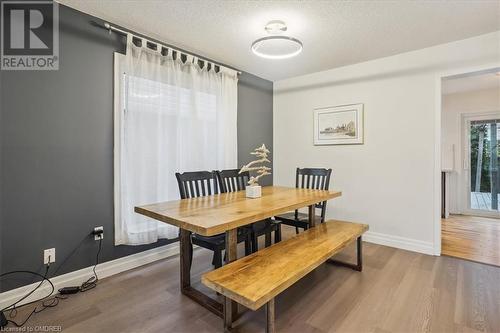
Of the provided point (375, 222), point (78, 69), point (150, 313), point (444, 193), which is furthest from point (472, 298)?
point (78, 69)

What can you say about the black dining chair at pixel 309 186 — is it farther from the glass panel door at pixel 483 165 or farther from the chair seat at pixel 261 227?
the glass panel door at pixel 483 165

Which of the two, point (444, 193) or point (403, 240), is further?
point (444, 193)

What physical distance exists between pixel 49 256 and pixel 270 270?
6.05 feet

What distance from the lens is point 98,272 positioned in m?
2.34

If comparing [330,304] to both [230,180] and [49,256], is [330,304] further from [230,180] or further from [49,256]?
[49,256]

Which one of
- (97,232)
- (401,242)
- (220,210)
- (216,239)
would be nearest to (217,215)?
(220,210)

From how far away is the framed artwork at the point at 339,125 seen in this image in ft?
11.4

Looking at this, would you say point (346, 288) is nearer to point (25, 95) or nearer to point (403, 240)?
point (403, 240)

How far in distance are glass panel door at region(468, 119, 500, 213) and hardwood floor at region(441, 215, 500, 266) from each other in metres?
0.38

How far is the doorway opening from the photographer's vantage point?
4520 mm

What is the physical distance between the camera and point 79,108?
2238 mm

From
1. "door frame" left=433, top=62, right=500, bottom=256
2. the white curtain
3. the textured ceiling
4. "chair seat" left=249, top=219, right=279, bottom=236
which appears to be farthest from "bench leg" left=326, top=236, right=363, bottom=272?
the textured ceiling

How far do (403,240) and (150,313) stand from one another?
2894mm

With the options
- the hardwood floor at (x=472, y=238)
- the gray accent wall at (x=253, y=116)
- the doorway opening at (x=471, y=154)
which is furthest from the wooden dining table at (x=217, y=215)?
the doorway opening at (x=471, y=154)
